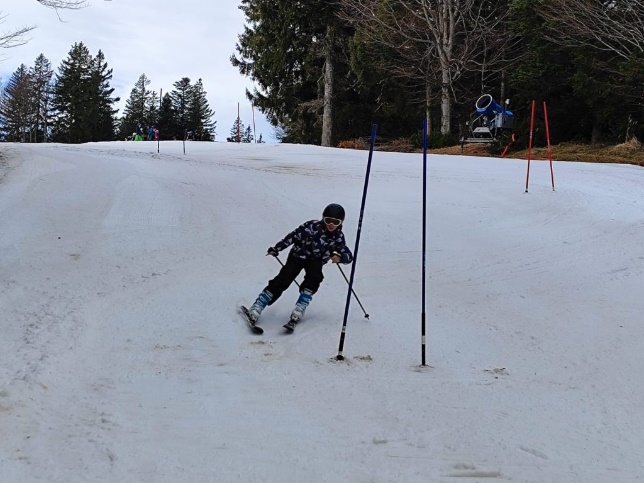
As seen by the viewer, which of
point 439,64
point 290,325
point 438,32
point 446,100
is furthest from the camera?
point 439,64

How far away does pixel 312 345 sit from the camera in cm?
527

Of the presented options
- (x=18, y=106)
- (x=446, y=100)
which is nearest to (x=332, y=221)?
(x=446, y=100)

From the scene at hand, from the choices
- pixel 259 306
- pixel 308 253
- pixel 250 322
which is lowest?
pixel 250 322

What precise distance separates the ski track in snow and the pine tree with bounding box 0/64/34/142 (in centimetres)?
6256

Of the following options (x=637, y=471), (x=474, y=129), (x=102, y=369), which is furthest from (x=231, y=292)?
(x=474, y=129)

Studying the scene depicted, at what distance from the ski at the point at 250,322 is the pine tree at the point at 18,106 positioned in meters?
69.3

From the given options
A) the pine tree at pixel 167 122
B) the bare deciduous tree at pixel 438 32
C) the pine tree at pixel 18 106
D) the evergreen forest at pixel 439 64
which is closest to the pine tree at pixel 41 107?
the pine tree at pixel 18 106

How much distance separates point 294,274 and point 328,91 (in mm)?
25830

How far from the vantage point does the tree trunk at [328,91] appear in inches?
1178

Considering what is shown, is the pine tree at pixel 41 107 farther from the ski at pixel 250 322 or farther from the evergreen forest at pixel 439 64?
the ski at pixel 250 322

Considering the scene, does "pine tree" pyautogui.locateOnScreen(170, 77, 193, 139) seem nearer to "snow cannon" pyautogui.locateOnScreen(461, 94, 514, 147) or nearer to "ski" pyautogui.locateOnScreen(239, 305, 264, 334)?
"snow cannon" pyautogui.locateOnScreen(461, 94, 514, 147)

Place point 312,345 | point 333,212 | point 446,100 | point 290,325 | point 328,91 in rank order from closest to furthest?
point 312,345 < point 290,325 < point 333,212 < point 446,100 < point 328,91

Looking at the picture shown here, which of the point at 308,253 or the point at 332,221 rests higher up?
the point at 332,221

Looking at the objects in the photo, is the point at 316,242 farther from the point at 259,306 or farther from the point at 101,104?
the point at 101,104
